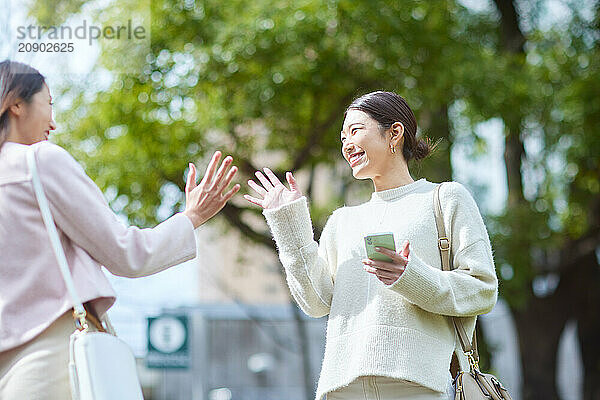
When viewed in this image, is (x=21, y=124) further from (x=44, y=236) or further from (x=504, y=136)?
(x=504, y=136)

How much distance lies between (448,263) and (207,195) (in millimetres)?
829

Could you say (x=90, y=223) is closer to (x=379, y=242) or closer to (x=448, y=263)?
(x=379, y=242)

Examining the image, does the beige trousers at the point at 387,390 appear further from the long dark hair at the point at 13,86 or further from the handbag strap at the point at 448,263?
the long dark hair at the point at 13,86

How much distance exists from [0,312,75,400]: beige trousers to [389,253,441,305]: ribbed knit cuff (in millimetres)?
974

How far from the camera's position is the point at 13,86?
7.85 feet

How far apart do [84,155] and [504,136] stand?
6130 mm

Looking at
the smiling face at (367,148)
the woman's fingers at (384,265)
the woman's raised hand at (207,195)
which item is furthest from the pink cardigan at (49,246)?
the smiling face at (367,148)

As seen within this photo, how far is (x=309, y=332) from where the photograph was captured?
18.5 metres

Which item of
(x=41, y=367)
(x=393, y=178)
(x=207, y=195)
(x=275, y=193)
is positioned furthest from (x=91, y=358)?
(x=393, y=178)

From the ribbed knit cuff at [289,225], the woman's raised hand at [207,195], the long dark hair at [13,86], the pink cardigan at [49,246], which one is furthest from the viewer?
the ribbed knit cuff at [289,225]

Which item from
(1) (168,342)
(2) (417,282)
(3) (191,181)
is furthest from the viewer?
(1) (168,342)

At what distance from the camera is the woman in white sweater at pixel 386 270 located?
256 centimetres

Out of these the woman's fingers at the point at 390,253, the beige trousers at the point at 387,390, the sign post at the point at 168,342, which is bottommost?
the sign post at the point at 168,342

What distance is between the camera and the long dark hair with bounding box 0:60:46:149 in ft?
7.82
